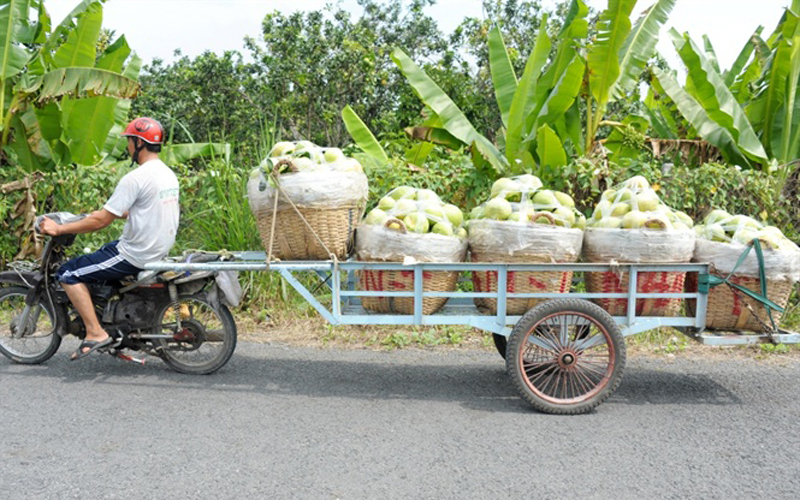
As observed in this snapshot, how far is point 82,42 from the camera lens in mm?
7766

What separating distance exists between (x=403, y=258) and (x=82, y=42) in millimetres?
5402

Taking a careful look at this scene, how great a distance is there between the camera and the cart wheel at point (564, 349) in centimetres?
435

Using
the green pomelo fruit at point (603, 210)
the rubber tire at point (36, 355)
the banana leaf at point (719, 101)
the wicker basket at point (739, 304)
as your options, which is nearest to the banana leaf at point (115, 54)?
the rubber tire at point (36, 355)

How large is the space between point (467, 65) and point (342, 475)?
10.3 metres

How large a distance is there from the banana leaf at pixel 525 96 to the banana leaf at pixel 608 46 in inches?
19.2

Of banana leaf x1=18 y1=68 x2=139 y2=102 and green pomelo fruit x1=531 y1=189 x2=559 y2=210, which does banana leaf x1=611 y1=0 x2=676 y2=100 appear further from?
banana leaf x1=18 y1=68 x2=139 y2=102

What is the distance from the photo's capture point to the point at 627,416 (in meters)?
4.39

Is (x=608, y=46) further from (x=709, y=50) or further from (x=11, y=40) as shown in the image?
(x=11, y=40)

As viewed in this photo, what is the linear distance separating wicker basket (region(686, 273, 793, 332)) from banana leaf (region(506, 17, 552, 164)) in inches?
115

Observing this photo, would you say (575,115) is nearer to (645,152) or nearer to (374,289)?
(645,152)

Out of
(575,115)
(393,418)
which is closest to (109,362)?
(393,418)

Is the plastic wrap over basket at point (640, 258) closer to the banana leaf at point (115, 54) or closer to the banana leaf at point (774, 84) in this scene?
the banana leaf at point (774, 84)

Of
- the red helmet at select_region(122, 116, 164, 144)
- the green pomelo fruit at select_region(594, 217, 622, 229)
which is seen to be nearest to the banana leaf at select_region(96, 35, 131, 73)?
the red helmet at select_region(122, 116, 164, 144)

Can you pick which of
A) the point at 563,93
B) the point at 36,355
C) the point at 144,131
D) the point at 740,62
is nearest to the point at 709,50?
the point at 740,62
